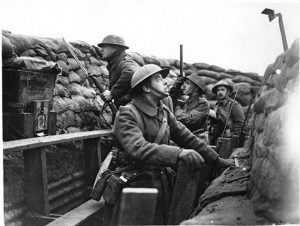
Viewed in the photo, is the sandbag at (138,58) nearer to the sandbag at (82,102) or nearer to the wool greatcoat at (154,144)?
the sandbag at (82,102)

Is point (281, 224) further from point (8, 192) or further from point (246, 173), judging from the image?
point (8, 192)

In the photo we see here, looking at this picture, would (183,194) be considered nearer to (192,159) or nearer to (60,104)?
(192,159)

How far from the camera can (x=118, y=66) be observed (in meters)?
5.07

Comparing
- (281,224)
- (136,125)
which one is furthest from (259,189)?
(136,125)

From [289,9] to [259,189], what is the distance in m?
1.38

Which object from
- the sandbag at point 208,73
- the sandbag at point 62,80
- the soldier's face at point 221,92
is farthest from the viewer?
the sandbag at point 208,73

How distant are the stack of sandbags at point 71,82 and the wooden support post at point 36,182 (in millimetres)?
1575

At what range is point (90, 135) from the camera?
4754mm

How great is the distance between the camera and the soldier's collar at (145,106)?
124 inches

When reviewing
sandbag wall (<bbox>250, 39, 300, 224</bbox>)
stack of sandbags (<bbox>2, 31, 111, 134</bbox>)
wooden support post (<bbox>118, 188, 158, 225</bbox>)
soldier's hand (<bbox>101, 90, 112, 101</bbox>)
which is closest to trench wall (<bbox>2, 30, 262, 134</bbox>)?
stack of sandbags (<bbox>2, 31, 111, 134</bbox>)

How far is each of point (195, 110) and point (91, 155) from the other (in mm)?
1558

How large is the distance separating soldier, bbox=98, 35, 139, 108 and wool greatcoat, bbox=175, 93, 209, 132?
0.81 m

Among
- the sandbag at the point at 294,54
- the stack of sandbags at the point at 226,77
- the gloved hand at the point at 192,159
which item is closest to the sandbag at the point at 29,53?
the gloved hand at the point at 192,159

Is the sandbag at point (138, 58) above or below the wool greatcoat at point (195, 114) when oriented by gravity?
above
